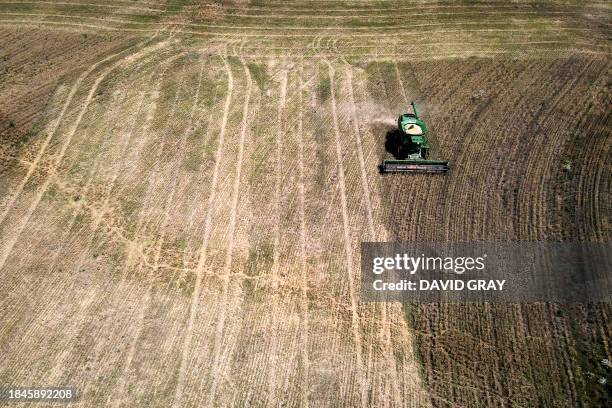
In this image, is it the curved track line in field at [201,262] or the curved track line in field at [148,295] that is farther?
the curved track line in field at [148,295]

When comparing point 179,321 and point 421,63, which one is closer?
point 179,321

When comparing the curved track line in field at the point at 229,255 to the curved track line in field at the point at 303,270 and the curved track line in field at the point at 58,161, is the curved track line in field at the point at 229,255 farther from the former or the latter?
the curved track line in field at the point at 58,161

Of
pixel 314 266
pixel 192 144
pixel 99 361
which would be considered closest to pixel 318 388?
pixel 314 266

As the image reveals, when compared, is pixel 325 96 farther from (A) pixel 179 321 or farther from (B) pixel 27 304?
(B) pixel 27 304

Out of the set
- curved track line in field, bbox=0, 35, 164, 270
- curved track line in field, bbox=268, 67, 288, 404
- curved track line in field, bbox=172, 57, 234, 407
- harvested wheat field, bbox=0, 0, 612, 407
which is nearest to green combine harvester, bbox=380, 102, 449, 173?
harvested wheat field, bbox=0, 0, 612, 407

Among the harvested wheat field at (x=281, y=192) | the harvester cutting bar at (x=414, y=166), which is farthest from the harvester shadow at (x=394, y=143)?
the harvester cutting bar at (x=414, y=166)

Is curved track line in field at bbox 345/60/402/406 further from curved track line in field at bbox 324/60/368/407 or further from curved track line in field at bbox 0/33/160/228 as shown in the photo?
curved track line in field at bbox 0/33/160/228

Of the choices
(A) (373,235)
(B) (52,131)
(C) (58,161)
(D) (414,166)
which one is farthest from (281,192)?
(B) (52,131)
